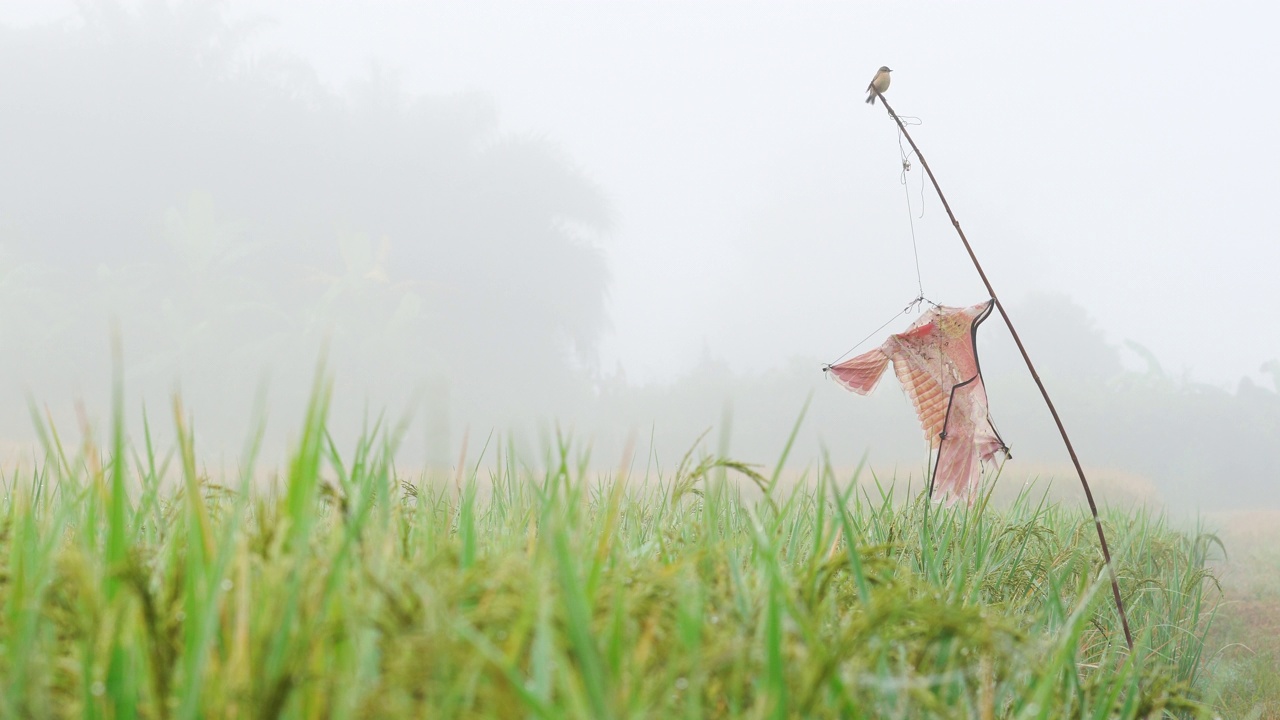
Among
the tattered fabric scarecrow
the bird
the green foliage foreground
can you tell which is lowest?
the green foliage foreground

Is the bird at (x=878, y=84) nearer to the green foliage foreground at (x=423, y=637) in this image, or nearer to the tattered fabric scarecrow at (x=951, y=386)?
the tattered fabric scarecrow at (x=951, y=386)

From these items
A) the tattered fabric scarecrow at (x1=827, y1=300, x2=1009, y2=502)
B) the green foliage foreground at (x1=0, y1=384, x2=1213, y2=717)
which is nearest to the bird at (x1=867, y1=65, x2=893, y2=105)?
the tattered fabric scarecrow at (x1=827, y1=300, x2=1009, y2=502)

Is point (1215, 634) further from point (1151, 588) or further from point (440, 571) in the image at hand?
point (440, 571)

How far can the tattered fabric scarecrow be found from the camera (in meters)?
2.58

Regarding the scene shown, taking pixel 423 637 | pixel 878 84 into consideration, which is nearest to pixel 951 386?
pixel 878 84

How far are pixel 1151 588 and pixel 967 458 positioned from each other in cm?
242

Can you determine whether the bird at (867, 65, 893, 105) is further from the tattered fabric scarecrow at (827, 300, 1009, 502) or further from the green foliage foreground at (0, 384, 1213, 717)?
the green foliage foreground at (0, 384, 1213, 717)

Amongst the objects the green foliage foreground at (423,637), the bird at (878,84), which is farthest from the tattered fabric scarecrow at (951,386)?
the green foliage foreground at (423,637)

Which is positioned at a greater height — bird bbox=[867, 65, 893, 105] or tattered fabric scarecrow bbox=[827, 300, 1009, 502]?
bird bbox=[867, 65, 893, 105]

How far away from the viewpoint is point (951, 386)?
2.68 metres

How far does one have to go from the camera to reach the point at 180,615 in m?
0.70

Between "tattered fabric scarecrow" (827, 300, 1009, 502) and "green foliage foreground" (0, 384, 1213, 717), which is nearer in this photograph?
"green foliage foreground" (0, 384, 1213, 717)

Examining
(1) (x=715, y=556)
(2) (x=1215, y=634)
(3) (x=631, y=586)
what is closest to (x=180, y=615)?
(3) (x=631, y=586)

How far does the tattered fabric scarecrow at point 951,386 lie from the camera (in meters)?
2.58
